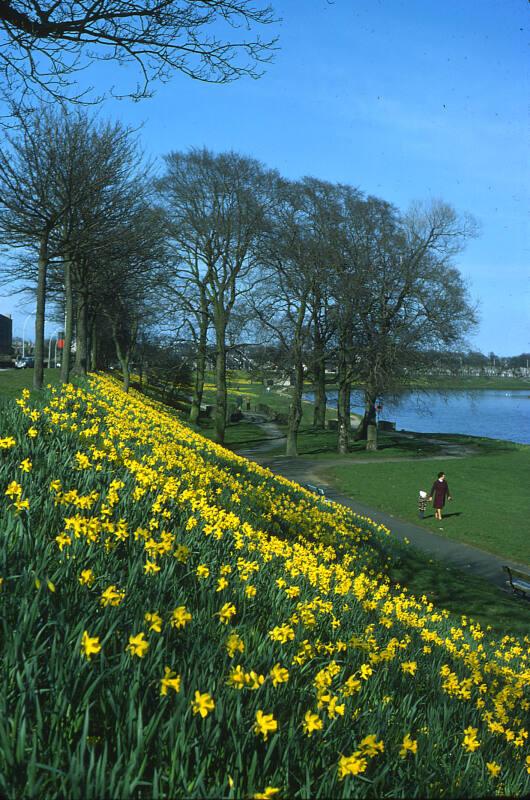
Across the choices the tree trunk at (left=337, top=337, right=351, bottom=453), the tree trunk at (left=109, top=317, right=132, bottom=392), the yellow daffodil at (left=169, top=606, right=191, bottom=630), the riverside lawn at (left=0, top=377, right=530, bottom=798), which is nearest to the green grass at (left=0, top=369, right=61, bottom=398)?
the tree trunk at (left=109, top=317, right=132, bottom=392)

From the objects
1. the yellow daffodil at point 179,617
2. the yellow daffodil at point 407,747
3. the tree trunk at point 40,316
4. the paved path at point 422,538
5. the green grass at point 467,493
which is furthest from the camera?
the green grass at point 467,493

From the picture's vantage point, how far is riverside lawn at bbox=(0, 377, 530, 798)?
2.21 metres

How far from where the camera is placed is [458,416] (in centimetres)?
7212

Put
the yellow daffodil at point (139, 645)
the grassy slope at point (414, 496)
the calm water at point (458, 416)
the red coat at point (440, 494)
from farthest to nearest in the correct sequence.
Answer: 1. the calm water at point (458, 416)
2. the red coat at point (440, 494)
3. the grassy slope at point (414, 496)
4. the yellow daffodil at point (139, 645)

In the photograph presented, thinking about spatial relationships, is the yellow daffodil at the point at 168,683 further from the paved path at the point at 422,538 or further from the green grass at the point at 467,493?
the green grass at the point at 467,493

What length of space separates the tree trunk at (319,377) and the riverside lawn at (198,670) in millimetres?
29792

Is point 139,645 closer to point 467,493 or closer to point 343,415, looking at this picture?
point 467,493

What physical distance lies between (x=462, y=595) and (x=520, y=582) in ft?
8.08

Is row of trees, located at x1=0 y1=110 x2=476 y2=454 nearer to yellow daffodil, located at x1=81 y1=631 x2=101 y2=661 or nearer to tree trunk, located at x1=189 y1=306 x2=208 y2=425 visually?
tree trunk, located at x1=189 y1=306 x2=208 y2=425

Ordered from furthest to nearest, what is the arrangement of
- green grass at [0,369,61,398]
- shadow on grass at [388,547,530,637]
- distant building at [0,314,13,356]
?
distant building at [0,314,13,356]
green grass at [0,369,61,398]
shadow on grass at [388,547,530,637]

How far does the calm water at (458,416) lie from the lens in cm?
3948

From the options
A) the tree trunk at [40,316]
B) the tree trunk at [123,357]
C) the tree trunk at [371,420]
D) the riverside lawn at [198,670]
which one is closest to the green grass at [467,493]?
the tree trunk at [371,420]

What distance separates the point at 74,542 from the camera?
351 cm

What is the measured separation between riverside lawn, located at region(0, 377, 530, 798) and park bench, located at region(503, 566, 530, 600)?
6.91 m
